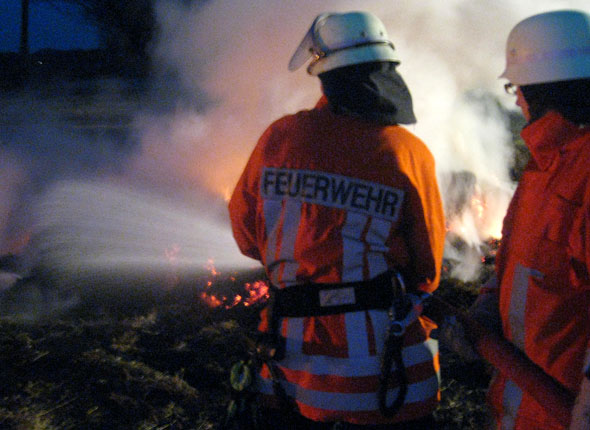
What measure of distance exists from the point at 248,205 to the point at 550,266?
1.20m

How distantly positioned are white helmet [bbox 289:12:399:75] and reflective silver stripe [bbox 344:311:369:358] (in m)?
1.00

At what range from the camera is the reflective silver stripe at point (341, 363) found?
1896 millimetres

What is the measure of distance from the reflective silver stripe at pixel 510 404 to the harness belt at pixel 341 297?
0.55m

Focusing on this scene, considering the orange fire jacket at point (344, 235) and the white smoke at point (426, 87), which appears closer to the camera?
the orange fire jacket at point (344, 235)

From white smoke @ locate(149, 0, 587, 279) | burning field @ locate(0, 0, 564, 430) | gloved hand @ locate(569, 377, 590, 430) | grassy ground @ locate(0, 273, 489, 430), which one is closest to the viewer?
gloved hand @ locate(569, 377, 590, 430)

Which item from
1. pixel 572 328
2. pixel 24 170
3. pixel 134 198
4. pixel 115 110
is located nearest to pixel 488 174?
pixel 134 198

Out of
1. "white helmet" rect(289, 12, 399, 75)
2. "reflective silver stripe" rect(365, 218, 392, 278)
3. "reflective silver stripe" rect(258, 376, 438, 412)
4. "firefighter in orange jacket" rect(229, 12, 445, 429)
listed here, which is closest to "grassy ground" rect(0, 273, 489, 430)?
"reflective silver stripe" rect(258, 376, 438, 412)

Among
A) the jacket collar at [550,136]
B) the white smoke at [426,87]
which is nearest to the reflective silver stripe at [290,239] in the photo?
the jacket collar at [550,136]

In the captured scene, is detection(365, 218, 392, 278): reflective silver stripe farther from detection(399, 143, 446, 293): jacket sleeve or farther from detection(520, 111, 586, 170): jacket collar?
detection(520, 111, 586, 170): jacket collar

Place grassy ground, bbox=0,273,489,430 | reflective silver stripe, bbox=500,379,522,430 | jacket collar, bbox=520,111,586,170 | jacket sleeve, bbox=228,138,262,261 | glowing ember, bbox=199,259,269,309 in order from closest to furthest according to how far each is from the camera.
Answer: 1. jacket collar, bbox=520,111,586,170
2. reflective silver stripe, bbox=500,379,522,430
3. jacket sleeve, bbox=228,138,262,261
4. grassy ground, bbox=0,273,489,430
5. glowing ember, bbox=199,259,269,309

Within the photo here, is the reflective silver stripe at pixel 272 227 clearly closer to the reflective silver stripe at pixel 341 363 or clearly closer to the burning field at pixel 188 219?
the reflective silver stripe at pixel 341 363

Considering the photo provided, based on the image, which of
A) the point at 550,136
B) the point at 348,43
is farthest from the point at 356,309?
the point at 348,43

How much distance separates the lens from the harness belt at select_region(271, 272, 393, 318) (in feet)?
6.27

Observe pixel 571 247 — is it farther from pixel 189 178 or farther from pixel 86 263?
pixel 189 178
